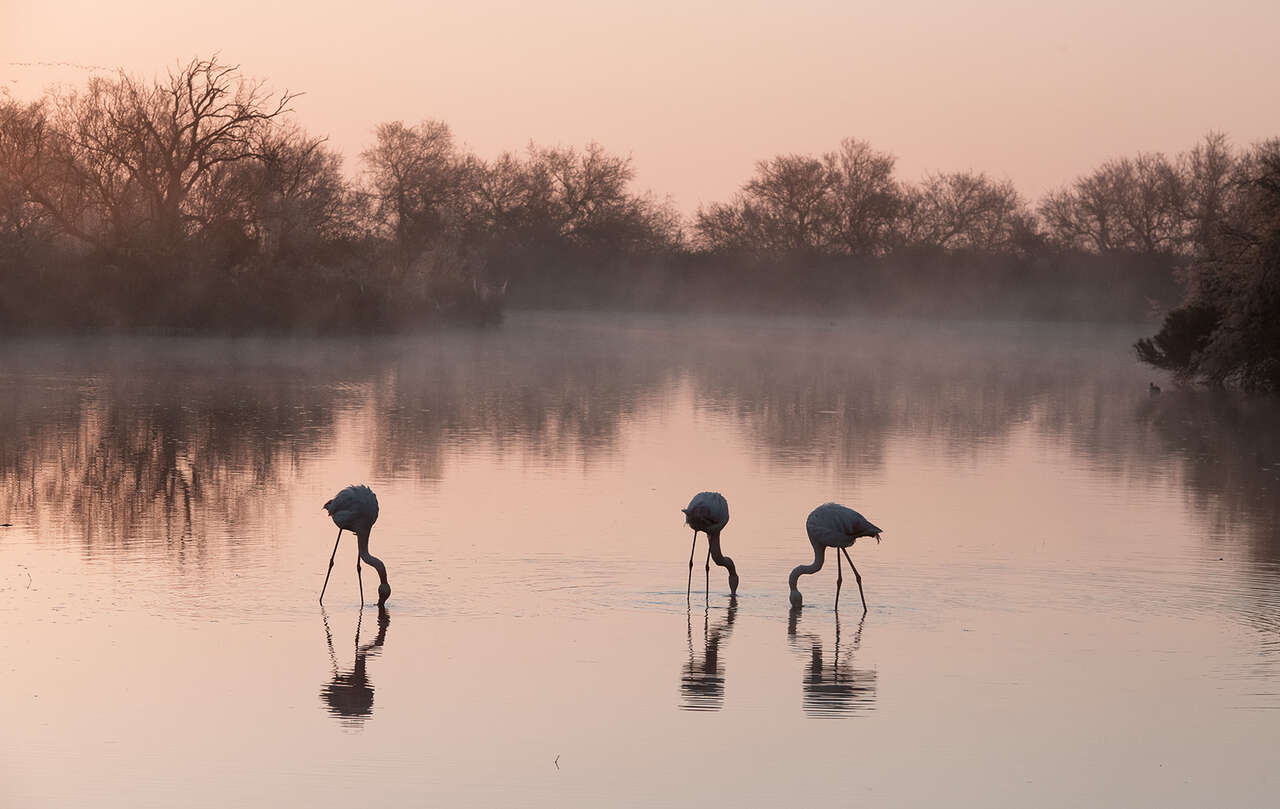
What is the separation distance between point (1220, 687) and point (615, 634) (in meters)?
3.18

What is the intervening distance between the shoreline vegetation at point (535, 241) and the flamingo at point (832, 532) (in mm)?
20851

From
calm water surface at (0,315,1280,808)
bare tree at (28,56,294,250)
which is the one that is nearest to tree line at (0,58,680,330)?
bare tree at (28,56,294,250)

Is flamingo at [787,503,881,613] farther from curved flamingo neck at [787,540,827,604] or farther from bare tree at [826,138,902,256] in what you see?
bare tree at [826,138,902,256]

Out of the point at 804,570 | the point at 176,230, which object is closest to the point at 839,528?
the point at 804,570

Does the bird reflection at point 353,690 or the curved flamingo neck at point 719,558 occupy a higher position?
the curved flamingo neck at point 719,558

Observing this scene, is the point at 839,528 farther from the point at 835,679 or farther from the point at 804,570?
the point at 835,679

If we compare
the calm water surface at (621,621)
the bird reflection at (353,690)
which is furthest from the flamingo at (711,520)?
the bird reflection at (353,690)

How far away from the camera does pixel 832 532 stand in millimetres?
10094

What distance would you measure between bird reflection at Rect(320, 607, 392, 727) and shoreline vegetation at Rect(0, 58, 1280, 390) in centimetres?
2326

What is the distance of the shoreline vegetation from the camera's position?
153ft

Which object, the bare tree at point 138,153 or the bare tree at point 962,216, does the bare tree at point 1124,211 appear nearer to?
the bare tree at point 962,216

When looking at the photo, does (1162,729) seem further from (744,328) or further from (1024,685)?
(744,328)

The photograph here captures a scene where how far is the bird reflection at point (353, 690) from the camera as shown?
776 cm

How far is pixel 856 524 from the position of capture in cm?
1007
